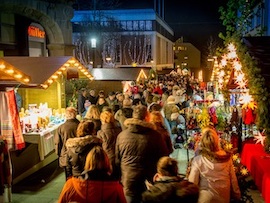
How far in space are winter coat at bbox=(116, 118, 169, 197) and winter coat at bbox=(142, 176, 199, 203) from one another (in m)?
1.96

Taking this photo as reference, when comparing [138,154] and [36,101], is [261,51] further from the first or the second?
[36,101]

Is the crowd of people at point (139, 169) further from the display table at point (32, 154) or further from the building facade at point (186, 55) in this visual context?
the building facade at point (186, 55)

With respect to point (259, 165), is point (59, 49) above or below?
above

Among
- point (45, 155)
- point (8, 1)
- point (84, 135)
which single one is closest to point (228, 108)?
point (45, 155)

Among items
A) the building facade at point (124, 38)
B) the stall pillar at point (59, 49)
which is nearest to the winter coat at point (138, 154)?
the stall pillar at point (59, 49)

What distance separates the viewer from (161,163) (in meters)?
4.26

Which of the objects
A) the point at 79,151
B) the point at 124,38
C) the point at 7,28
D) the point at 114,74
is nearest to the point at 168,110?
the point at 79,151

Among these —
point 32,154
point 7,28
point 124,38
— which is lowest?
point 32,154

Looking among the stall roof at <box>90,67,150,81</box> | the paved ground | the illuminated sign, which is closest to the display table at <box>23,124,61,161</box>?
the paved ground

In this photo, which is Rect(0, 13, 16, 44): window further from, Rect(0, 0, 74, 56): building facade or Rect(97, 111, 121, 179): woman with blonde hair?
Rect(97, 111, 121, 179): woman with blonde hair

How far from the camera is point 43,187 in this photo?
886 cm

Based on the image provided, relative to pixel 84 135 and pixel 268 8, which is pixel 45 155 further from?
pixel 268 8

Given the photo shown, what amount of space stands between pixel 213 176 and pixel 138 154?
1200 millimetres

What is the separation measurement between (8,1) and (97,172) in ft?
43.5
